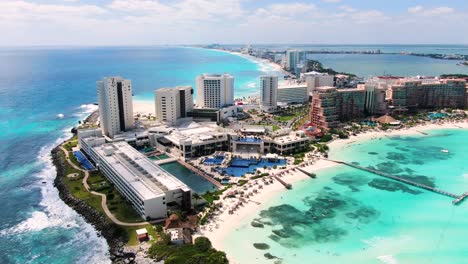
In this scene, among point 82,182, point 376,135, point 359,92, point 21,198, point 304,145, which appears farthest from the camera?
point 359,92

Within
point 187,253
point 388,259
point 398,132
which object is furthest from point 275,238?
point 398,132

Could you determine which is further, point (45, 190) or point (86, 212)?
point (45, 190)

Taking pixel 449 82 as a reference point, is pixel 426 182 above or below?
below

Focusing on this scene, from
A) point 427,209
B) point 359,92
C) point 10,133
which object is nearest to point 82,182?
point 10,133

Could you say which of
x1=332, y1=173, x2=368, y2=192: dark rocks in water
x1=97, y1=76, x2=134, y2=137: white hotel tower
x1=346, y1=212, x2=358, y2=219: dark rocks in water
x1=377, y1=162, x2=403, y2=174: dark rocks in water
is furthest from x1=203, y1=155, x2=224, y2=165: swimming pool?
x1=377, y1=162, x2=403, y2=174: dark rocks in water

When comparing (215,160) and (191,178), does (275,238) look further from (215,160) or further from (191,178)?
(215,160)

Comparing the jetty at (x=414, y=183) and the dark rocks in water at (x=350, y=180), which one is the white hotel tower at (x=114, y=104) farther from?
the dark rocks in water at (x=350, y=180)

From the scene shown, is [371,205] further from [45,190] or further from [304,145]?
[45,190]
